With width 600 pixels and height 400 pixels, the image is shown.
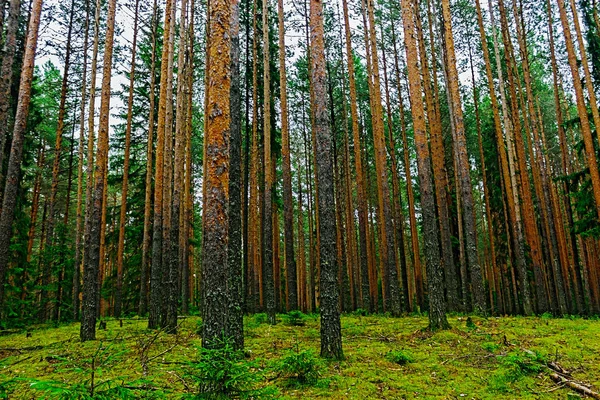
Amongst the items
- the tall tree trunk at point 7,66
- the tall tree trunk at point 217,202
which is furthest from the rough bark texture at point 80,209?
the tall tree trunk at point 217,202

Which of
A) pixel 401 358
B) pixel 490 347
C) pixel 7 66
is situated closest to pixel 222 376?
pixel 401 358

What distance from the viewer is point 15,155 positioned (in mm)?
9078

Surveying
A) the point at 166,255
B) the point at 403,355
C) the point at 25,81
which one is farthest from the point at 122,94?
the point at 403,355

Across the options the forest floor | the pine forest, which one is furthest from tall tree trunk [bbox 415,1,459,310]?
the forest floor

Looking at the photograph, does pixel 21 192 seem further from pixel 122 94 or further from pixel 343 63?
pixel 343 63

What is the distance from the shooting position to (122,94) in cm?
1945

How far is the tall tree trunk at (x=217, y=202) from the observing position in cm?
486

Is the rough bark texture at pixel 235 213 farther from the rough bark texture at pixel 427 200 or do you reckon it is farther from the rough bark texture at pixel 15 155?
the rough bark texture at pixel 15 155

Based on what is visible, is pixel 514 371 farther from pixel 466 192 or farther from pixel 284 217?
pixel 284 217

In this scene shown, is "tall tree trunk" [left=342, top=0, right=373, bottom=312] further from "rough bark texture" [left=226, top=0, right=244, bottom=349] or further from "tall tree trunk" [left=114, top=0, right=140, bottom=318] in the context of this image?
"tall tree trunk" [left=114, top=0, right=140, bottom=318]

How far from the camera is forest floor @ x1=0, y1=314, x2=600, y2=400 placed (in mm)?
4984

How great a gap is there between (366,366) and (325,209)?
2.89 m

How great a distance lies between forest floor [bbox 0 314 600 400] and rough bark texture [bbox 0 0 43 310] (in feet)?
8.42

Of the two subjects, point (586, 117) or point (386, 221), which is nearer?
point (586, 117)
